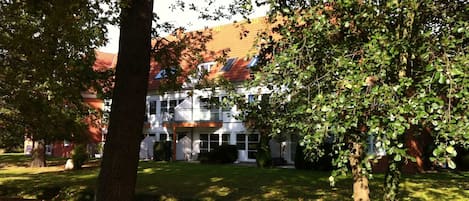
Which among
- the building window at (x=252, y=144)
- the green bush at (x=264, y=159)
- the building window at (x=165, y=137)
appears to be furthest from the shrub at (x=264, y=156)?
the building window at (x=165, y=137)

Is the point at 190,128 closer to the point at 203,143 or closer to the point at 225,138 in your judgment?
the point at 203,143

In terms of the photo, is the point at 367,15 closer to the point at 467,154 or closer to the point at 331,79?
the point at 331,79

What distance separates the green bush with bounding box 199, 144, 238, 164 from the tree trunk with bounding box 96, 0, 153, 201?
19.8 meters

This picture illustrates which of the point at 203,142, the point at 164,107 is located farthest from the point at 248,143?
the point at 164,107

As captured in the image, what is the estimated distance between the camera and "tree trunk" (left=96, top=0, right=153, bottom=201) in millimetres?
7527

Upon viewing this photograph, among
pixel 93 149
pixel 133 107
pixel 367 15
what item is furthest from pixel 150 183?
pixel 93 149

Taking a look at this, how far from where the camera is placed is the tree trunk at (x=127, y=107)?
7.53 meters

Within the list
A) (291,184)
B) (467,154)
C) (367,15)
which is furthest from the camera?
(467,154)

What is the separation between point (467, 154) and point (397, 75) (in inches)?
779

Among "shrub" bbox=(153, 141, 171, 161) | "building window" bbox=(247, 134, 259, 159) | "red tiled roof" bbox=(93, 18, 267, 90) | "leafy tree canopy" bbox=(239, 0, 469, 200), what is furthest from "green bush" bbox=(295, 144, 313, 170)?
"leafy tree canopy" bbox=(239, 0, 469, 200)

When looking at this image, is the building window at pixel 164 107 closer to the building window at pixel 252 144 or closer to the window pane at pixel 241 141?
the window pane at pixel 241 141

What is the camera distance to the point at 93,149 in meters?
A: 36.8

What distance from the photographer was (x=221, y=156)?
27.5 meters

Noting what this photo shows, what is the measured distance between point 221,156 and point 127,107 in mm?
20142
